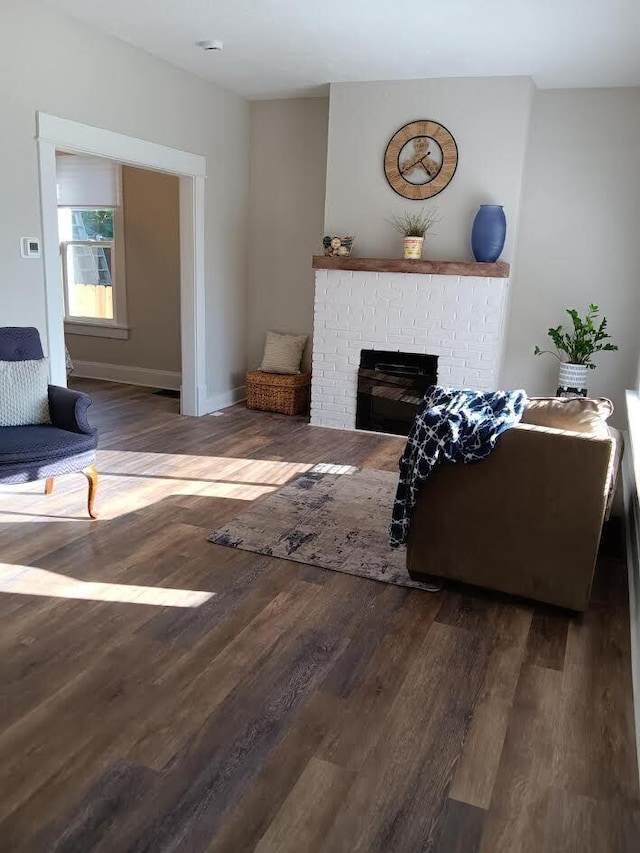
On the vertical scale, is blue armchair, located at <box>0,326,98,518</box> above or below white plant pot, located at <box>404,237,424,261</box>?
below

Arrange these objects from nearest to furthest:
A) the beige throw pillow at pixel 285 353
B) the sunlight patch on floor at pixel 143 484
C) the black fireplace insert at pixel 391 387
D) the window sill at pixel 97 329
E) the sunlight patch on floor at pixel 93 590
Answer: the sunlight patch on floor at pixel 93 590 → the sunlight patch on floor at pixel 143 484 → the black fireplace insert at pixel 391 387 → the beige throw pillow at pixel 285 353 → the window sill at pixel 97 329

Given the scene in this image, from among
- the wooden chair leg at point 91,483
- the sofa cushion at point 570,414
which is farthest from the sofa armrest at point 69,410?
the sofa cushion at point 570,414

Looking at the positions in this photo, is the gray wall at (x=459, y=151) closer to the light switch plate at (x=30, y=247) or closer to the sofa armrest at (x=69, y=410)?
the light switch plate at (x=30, y=247)

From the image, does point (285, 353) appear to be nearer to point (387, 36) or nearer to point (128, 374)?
point (128, 374)

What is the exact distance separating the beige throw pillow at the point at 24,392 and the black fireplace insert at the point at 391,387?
2638 mm

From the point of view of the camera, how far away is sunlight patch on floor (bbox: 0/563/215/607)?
2.70 m

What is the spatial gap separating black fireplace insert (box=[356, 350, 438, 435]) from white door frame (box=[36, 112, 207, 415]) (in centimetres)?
141

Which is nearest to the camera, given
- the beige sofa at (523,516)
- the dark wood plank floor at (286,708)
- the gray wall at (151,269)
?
the dark wood plank floor at (286,708)

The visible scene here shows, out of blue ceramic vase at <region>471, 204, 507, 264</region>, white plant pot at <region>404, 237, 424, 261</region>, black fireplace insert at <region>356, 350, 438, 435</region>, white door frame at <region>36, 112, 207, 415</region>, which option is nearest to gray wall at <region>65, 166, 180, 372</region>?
white door frame at <region>36, 112, 207, 415</region>

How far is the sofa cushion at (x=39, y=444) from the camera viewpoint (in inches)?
123

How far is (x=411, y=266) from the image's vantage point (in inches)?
200

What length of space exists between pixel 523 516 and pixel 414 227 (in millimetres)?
3149

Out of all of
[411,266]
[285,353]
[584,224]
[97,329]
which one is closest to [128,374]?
[97,329]

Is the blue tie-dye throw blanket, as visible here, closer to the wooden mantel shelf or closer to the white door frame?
the wooden mantel shelf
